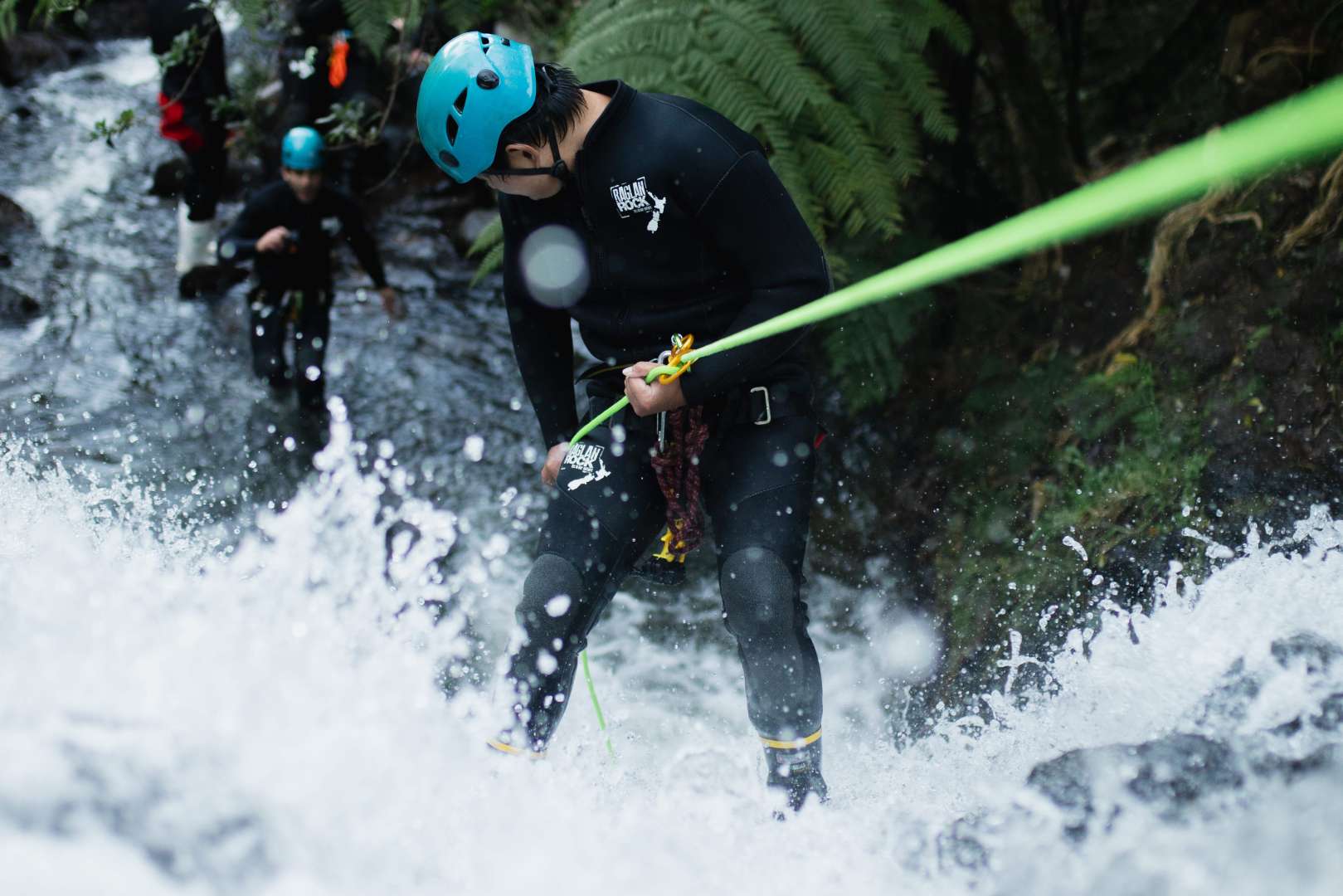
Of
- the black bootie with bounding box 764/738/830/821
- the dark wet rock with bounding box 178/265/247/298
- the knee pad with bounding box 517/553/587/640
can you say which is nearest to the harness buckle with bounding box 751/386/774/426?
the knee pad with bounding box 517/553/587/640

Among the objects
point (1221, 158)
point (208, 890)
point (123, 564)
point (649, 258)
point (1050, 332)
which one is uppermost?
point (1050, 332)

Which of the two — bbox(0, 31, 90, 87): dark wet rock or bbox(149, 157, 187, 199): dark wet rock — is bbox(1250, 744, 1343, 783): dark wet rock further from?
bbox(0, 31, 90, 87): dark wet rock

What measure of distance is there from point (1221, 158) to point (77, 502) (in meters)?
4.19

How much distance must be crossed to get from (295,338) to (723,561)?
395cm

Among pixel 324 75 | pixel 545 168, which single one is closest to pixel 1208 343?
pixel 545 168

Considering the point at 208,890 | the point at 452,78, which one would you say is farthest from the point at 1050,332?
the point at 208,890

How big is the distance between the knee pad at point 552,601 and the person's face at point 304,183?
380cm

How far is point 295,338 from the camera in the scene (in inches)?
233

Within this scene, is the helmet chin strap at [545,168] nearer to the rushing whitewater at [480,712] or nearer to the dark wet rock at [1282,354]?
the rushing whitewater at [480,712]

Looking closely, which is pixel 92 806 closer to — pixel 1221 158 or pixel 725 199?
pixel 725 199

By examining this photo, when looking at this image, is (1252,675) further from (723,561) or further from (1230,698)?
(723,561)

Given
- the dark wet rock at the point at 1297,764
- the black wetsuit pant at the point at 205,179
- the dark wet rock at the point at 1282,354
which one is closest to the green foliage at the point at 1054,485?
the dark wet rock at the point at 1282,354

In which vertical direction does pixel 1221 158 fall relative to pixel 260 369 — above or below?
below

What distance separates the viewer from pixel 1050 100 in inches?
181
